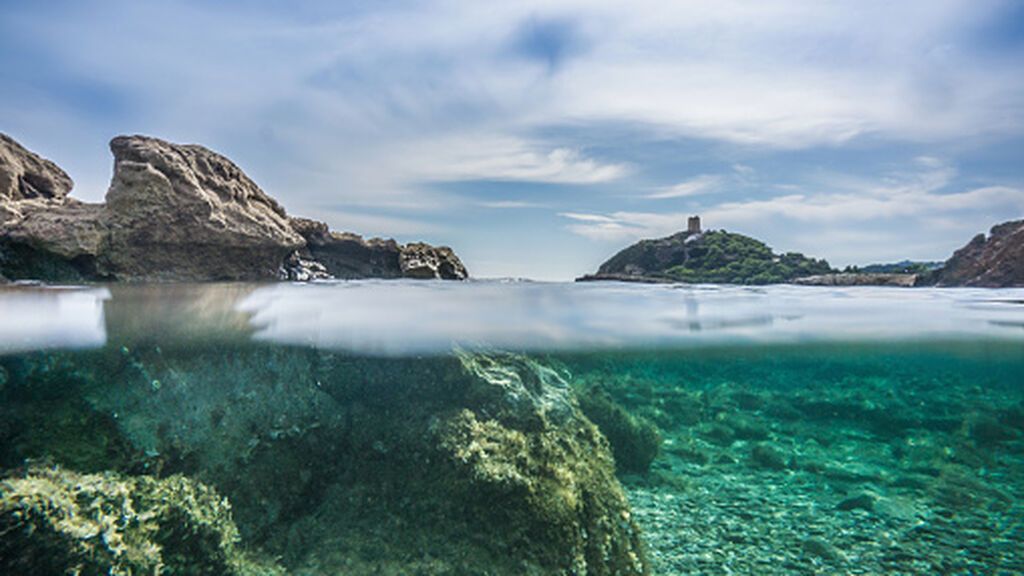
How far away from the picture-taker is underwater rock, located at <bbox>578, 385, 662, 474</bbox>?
8742mm

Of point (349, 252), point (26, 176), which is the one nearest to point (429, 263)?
point (349, 252)

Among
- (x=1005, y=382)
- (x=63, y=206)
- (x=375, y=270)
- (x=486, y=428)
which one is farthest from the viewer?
(x=375, y=270)

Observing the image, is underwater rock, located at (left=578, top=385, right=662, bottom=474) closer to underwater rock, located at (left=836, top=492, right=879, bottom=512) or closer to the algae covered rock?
underwater rock, located at (left=836, top=492, right=879, bottom=512)

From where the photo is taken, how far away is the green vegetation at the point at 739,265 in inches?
957

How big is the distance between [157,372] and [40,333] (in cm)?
203

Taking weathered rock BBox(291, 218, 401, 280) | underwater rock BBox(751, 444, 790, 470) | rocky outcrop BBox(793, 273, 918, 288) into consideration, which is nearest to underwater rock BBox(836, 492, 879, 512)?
underwater rock BBox(751, 444, 790, 470)

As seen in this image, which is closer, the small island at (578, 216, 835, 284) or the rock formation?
the rock formation

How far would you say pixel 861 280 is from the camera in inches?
855

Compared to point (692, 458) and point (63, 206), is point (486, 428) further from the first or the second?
point (63, 206)

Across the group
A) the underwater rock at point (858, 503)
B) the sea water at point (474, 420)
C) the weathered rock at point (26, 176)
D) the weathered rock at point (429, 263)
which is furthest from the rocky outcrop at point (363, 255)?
the underwater rock at point (858, 503)

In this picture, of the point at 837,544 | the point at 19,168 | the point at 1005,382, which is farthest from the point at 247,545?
the point at 1005,382

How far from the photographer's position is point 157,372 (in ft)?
19.1

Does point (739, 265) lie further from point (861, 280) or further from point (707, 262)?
point (861, 280)

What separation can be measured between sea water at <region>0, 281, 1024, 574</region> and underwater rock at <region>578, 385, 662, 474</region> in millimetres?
38
